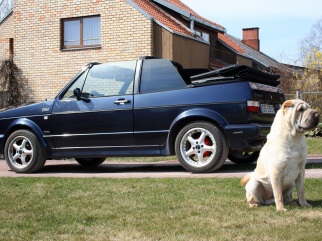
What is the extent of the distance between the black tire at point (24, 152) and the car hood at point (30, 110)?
35 centimetres

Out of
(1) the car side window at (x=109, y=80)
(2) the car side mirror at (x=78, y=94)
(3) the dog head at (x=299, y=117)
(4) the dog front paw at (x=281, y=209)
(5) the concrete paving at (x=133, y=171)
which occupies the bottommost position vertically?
(5) the concrete paving at (x=133, y=171)

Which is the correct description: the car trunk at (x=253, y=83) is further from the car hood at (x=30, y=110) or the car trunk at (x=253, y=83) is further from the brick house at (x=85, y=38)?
the brick house at (x=85, y=38)

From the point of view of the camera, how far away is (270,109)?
8398 millimetres

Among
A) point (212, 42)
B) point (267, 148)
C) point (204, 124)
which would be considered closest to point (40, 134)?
point (204, 124)

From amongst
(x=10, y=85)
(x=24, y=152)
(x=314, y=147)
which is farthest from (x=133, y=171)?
(x=10, y=85)

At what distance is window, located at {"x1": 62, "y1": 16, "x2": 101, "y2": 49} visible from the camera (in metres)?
17.6

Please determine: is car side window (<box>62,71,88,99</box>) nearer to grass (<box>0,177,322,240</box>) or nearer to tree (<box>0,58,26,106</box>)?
grass (<box>0,177,322,240</box>)

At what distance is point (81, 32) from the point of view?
17891 millimetres

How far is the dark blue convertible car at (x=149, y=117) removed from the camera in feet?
25.9

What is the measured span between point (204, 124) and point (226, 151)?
0.53m

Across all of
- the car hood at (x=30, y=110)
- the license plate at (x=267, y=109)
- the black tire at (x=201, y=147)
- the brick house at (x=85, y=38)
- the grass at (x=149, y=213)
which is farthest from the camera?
the brick house at (x=85, y=38)

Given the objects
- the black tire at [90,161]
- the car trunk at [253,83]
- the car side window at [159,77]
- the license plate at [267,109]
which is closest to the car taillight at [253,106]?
the car trunk at [253,83]

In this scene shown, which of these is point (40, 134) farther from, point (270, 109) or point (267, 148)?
point (267, 148)

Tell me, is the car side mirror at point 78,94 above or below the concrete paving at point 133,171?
above
